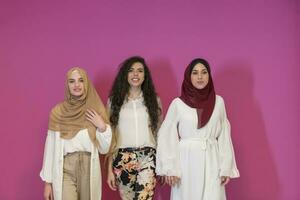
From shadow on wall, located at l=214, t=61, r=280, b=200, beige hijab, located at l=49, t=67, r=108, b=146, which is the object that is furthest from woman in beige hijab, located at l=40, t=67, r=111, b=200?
shadow on wall, located at l=214, t=61, r=280, b=200

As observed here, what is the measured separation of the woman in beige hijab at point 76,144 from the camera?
114 inches

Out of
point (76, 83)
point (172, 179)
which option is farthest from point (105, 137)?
point (172, 179)

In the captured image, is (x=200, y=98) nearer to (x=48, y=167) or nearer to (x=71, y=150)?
(x=71, y=150)

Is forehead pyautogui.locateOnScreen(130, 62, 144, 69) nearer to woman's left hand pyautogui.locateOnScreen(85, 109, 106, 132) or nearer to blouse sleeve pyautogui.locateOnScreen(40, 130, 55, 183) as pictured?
woman's left hand pyautogui.locateOnScreen(85, 109, 106, 132)

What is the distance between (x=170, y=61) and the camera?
3607 millimetres

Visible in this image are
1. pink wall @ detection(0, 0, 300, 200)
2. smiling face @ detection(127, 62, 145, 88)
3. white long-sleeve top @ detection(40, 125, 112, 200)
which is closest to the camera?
white long-sleeve top @ detection(40, 125, 112, 200)

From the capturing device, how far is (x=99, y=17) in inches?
142

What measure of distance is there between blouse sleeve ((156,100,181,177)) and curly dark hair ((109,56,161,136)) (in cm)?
11

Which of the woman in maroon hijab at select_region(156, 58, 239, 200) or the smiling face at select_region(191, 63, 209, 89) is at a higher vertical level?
the smiling face at select_region(191, 63, 209, 89)

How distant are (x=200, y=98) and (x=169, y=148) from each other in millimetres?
380

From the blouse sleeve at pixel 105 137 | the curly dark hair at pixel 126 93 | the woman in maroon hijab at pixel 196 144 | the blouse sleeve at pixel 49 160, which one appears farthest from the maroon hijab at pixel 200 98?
the blouse sleeve at pixel 49 160

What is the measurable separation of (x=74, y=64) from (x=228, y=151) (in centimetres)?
140

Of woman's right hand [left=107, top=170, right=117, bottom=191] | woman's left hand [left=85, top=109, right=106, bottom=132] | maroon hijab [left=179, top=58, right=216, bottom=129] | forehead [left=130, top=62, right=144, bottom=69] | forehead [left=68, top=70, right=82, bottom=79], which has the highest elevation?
forehead [left=130, top=62, right=144, bottom=69]

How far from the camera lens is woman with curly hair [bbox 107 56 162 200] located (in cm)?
299
